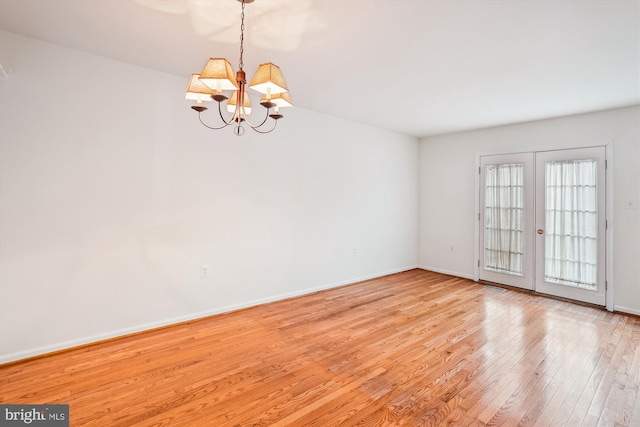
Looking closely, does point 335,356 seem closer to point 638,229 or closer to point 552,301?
point 552,301

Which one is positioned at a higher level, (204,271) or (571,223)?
(571,223)

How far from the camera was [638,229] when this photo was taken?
3.80 m

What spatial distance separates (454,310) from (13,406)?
420 centimetres

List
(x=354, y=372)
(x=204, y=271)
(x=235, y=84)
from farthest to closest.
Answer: (x=204, y=271), (x=354, y=372), (x=235, y=84)

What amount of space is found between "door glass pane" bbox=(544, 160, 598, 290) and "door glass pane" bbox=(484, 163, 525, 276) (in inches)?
14.6

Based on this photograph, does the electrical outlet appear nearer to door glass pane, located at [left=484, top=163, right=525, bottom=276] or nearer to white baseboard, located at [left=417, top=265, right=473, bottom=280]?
white baseboard, located at [left=417, top=265, right=473, bottom=280]

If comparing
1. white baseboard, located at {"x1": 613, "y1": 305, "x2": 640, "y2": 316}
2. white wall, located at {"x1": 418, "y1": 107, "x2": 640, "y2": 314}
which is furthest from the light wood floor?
white wall, located at {"x1": 418, "y1": 107, "x2": 640, "y2": 314}

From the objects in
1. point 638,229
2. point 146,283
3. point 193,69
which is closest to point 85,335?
point 146,283

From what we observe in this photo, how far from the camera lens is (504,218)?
5.04 meters

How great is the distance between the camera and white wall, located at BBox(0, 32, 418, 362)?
8.39ft

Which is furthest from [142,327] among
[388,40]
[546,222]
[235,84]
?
[546,222]

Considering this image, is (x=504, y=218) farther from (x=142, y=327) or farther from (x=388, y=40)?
(x=142, y=327)
